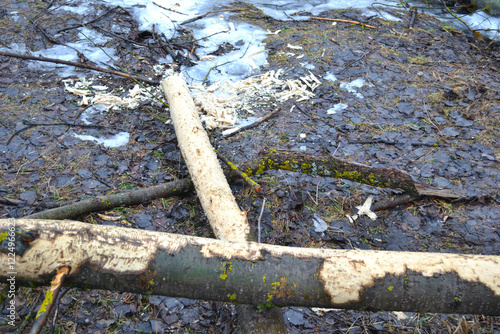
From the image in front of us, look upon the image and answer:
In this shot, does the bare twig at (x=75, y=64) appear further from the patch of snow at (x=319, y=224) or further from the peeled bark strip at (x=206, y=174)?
the patch of snow at (x=319, y=224)

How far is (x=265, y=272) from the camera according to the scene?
1727 mm

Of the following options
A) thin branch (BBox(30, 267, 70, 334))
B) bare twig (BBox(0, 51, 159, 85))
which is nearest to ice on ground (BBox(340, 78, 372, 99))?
bare twig (BBox(0, 51, 159, 85))

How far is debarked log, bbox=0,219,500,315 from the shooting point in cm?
166

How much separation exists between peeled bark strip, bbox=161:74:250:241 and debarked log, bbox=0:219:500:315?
533 millimetres

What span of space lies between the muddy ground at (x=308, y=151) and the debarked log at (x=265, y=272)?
51cm

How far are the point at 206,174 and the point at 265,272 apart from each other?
1.23 meters

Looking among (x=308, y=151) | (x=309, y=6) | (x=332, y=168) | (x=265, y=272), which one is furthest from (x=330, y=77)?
(x=265, y=272)

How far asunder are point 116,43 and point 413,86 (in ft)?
15.0

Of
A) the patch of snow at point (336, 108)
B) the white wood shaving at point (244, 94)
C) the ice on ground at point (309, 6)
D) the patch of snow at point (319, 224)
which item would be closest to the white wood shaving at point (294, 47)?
the white wood shaving at point (244, 94)

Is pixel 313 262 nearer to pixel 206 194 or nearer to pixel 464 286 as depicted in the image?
pixel 464 286

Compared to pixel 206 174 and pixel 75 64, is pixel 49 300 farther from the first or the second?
pixel 75 64

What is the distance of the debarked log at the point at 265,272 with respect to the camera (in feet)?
5.43

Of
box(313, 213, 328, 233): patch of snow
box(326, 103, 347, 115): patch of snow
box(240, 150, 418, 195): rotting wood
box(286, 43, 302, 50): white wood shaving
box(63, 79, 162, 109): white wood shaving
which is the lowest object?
box(63, 79, 162, 109): white wood shaving

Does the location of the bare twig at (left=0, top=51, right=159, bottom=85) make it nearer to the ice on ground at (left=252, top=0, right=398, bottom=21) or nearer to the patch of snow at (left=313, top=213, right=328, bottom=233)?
the patch of snow at (left=313, top=213, right=328, bottom=233)
